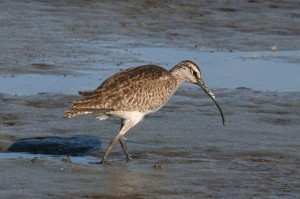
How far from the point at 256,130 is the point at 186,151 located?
1.40 m

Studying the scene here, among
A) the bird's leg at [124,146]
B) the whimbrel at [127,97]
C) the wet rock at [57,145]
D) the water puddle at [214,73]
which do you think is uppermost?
the whimbrel at [127,97]

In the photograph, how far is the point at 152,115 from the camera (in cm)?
1371

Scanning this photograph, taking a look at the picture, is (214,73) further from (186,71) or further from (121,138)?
(121,138)

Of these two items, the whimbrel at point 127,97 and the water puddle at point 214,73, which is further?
the water puddle at point 214,73

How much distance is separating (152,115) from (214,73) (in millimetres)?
3023

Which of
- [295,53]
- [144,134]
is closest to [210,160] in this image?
[144,134]

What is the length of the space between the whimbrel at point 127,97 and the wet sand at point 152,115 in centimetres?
44

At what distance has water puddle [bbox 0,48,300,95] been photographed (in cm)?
1525

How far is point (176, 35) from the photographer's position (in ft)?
64.8

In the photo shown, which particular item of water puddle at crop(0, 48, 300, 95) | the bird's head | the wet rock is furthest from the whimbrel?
water puddle at crop(0, 48, 300, 95)

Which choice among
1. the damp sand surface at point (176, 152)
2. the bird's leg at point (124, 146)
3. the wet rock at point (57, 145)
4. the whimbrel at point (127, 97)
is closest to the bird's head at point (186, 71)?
the whimbrel at point (127, 97)

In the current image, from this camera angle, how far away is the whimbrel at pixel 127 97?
1124 centimetres

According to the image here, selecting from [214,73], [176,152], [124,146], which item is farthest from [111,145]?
[214,73]

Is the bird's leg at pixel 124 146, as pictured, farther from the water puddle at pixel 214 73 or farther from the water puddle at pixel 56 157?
the water puddle at pixel 214 73
